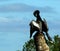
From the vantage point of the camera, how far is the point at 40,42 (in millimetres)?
27641

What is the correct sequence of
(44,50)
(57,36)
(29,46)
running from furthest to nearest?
(57,36) < (29,46) < (44,50)

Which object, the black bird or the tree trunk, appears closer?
Answer: the tree trunk

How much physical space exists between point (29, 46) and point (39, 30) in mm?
62398

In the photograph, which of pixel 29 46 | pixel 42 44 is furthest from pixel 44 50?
pixel 29 46

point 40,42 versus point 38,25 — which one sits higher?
point 38,25

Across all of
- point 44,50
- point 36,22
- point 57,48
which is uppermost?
point 57,48

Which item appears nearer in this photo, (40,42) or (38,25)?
(40,42)

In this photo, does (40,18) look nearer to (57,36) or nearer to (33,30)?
(33,30)

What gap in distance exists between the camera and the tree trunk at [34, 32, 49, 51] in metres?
27.4

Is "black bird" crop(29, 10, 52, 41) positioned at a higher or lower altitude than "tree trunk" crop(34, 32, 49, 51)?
higher

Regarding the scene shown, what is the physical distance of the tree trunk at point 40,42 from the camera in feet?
89.8

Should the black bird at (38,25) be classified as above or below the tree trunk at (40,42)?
above

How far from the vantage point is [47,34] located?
1131 inches

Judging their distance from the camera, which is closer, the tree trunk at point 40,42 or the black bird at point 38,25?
the tree trunk at point 40,42
